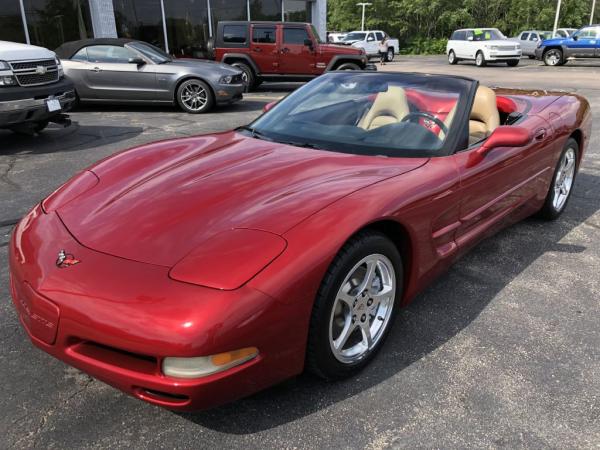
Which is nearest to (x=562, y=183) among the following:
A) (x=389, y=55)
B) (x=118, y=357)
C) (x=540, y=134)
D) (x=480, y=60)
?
(x=540, y=134)

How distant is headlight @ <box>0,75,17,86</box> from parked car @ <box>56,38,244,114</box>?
130 inches

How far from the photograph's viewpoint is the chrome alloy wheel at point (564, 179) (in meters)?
4.23

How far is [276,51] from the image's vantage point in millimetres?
13164

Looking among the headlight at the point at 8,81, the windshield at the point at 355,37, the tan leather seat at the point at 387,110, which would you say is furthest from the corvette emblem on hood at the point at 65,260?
the windshield at the point at 355,37

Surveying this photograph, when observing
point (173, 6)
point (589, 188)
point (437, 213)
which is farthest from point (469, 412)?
point (173, 6)

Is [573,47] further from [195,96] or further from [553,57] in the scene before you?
[195,96]

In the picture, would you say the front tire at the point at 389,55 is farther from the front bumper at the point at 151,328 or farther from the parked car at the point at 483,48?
the front bumper at the point at 151,328

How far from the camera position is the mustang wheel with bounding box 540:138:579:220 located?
4.16m

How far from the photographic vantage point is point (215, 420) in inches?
82.0

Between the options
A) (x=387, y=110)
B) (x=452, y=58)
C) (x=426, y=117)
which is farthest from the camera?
(x=452, y=58)

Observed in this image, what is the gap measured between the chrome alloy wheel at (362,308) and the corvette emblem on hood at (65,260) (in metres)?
1.04

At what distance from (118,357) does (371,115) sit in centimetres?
214

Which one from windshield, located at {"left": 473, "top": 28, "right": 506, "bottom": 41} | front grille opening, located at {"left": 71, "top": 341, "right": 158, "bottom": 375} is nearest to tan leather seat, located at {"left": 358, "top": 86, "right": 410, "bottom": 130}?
front grille opening, located at {"left": 71, "top": 341, "right": 158, "bottom": 375}

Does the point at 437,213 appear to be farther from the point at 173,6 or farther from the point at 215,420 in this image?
the point at 173,6
